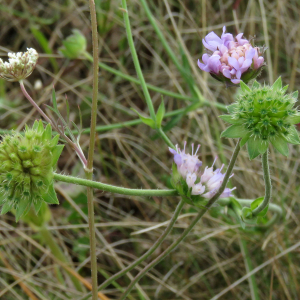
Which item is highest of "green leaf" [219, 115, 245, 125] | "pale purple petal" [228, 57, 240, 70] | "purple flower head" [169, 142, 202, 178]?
"pale purple petal" [228, 57, 240, 70]

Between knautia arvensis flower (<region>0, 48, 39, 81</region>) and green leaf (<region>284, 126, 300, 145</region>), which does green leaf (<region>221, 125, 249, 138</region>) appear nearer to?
green leaf (<region>284, 126, 300, 145</region>)

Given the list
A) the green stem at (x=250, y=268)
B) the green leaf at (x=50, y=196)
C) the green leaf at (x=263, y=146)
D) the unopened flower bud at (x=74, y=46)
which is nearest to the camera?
the green leaf at (x=263, y=146)

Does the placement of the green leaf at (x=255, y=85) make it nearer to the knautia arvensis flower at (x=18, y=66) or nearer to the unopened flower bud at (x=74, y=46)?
the knautia arvensis flower at (x=18, y=66)

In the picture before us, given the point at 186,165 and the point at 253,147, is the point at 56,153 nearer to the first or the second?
the point at 186,165

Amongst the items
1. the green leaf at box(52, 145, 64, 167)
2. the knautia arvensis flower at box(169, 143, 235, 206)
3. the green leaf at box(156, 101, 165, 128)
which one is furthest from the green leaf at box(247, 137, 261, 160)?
the green leaf at box(52, 145, 64, 167)

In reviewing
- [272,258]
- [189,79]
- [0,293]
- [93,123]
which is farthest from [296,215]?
[0,293]

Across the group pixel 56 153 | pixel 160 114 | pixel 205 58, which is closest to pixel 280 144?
pixel 205 58

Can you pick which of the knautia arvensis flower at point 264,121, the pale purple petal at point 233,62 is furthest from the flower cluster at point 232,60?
the knautia arvensis flower at point 264,121
